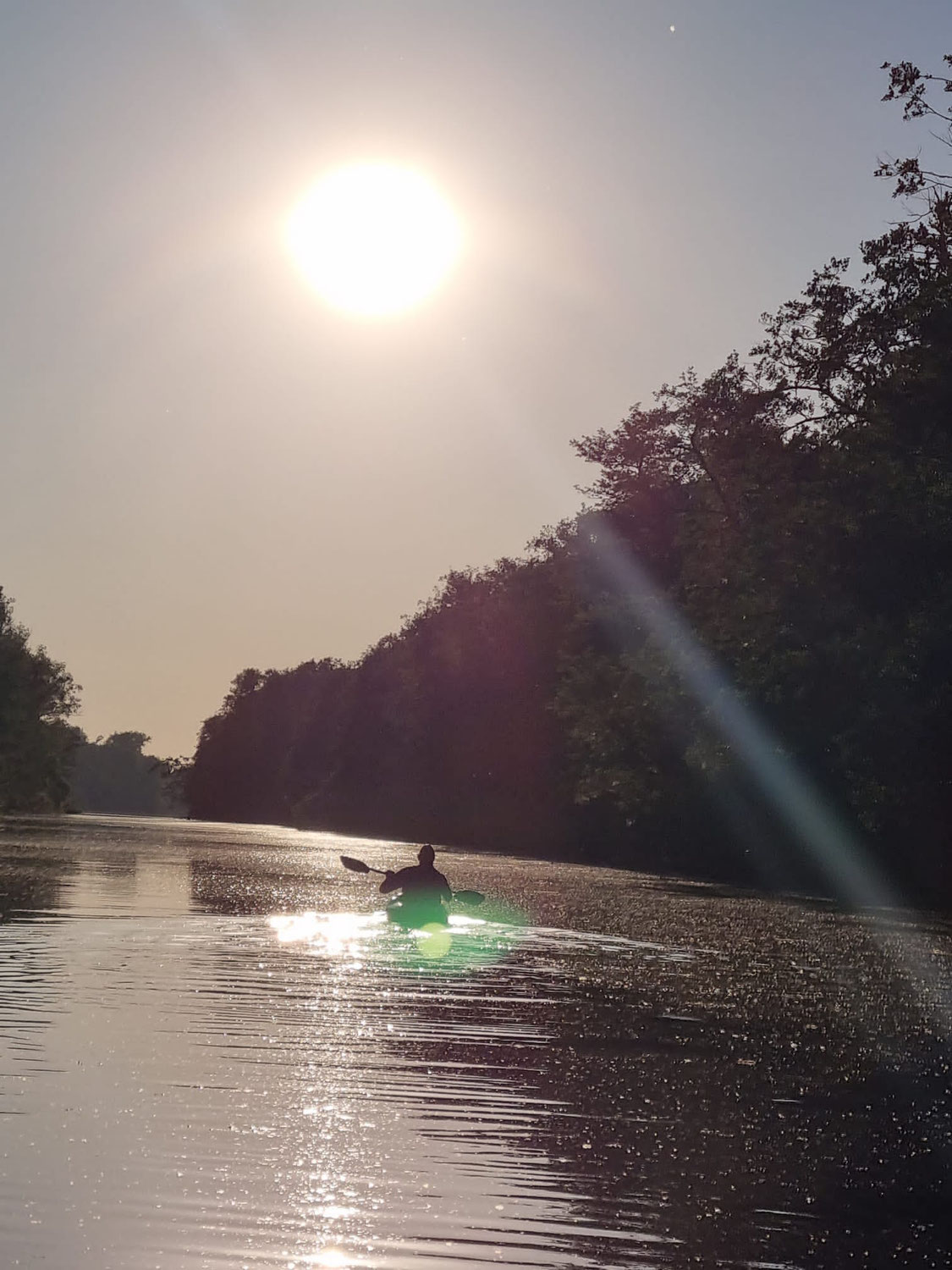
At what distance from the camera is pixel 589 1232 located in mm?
7895

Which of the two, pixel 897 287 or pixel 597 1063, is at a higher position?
pixel 897 287

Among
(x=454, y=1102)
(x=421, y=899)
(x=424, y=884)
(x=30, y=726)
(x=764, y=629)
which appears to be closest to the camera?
(x=454, y=1102)

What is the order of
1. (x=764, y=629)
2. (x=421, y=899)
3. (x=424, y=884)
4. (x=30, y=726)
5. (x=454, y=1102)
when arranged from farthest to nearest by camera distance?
(x=30, y=726) < (x=764, y=629) < (x=424, y=884) < (x=421, y=899) < (x=454, y=1102)

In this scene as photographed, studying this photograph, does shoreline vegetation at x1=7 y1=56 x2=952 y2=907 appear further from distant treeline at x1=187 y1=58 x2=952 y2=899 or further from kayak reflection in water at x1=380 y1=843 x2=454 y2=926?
kayak reflection in water at x1=380 y1=843 x2=454 y2=926

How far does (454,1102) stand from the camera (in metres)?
10.9

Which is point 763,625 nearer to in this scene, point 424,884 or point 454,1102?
point 424,884

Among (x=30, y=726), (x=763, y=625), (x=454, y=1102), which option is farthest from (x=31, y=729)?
(x=454, y=1102)

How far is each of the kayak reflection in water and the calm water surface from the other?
203 cm

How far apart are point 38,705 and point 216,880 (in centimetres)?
9540

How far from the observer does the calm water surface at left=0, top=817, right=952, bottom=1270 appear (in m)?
7.77

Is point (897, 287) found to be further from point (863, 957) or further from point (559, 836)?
point (559, 836)

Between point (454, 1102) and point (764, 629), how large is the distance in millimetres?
33519

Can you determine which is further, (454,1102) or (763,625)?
(763,625)

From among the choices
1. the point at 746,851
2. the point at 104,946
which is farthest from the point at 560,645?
the point at 104,946
